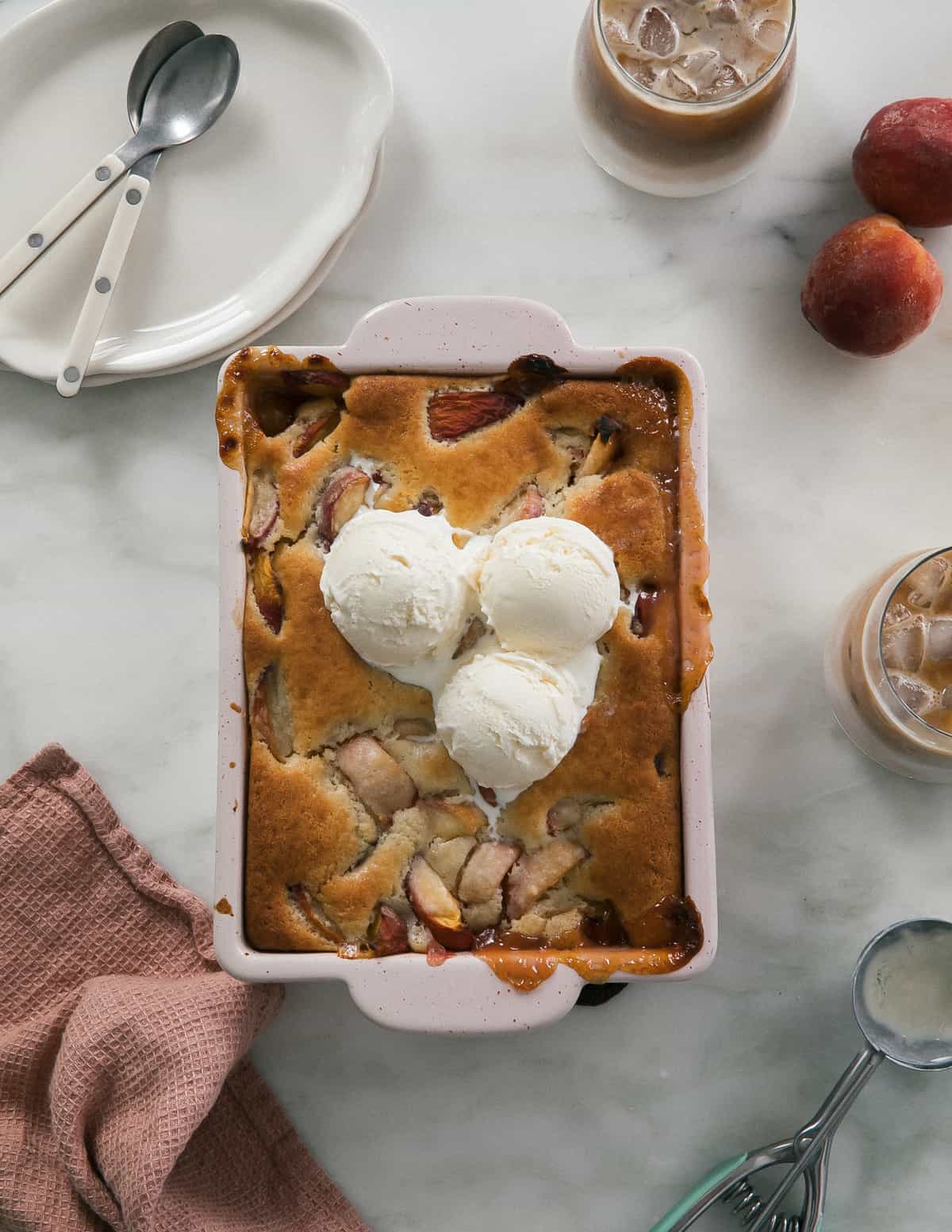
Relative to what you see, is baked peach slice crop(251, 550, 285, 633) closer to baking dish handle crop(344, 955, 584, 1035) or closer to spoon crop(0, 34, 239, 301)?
baking dish handle crop(344, 955, 584, 1035)

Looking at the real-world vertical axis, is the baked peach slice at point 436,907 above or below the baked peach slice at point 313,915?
below

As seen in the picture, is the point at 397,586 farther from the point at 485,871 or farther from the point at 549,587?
the point at 485,871

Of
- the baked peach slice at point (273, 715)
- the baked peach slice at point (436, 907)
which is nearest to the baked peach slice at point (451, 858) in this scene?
the baked peach slice at point (436, 907)

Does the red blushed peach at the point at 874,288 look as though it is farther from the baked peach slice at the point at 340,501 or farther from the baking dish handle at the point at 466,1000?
the baking dish handle at the point at 466,1000

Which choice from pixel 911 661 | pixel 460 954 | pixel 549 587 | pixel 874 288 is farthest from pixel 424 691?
pixel 874 288

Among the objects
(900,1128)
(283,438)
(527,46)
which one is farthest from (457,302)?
(900,1128)

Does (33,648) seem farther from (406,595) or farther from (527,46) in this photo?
(527,46)
